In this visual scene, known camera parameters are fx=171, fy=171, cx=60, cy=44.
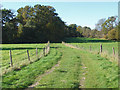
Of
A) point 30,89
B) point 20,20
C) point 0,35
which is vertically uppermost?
point 20,20

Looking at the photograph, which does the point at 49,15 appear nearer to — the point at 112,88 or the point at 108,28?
the point at 108,28

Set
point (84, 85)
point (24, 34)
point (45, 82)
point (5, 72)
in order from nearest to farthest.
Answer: point (84, 85) → point (45, 82) → point (5, 72) → point (24, 34)

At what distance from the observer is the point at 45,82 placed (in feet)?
27.0

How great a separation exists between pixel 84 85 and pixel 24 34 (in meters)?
63.5

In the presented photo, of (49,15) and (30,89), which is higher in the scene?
(49,15)

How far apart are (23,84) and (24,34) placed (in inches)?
2467

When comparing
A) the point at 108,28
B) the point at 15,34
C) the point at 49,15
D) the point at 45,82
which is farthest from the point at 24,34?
the point at 45,82

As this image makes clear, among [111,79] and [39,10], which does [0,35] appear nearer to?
[39,10]

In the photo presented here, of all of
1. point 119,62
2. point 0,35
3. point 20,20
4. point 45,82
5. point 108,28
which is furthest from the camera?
point 108,28

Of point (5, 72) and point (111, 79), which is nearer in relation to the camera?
point (111, 79)

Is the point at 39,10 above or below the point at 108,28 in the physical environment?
above

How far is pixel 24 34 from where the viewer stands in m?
68.9

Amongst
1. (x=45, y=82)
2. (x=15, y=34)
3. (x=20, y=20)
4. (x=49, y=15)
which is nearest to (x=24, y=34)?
(x=15, y=34)

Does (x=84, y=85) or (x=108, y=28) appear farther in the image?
(x=108, y=28)
